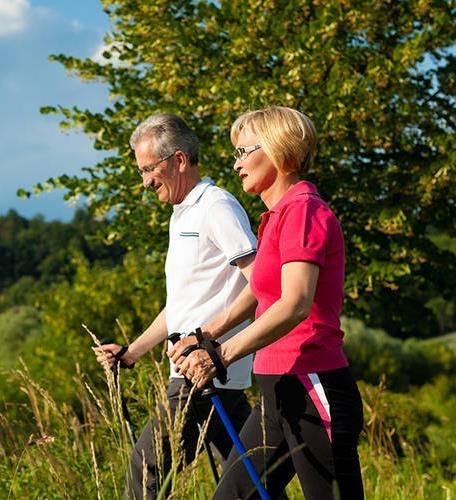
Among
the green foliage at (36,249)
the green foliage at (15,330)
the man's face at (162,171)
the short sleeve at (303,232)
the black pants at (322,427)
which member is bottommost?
the black pants at (322,427)

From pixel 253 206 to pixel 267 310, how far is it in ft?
24.5

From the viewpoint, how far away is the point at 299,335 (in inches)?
104

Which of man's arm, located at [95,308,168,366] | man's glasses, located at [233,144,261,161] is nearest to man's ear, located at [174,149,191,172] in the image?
man's arm, located at [95,308,168,366]

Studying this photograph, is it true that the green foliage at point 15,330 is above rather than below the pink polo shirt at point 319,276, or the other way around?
above

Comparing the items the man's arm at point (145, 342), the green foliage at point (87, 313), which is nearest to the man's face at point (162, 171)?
the man's arm at point (145, 342)

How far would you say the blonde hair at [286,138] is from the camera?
9.10ft

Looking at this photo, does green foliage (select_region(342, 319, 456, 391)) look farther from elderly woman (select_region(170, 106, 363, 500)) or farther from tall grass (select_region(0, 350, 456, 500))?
elderly woman (select_region(170, 106, 363, 500))

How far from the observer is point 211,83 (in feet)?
35.1

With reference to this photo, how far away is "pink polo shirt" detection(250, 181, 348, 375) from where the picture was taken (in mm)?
2572

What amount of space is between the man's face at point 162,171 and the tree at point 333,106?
6244 mm

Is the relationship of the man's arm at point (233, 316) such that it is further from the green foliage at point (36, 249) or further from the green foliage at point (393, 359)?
the green foliage at point (36, 249)

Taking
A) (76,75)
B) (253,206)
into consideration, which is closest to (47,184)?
(76,75)

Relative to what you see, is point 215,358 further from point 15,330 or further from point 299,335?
point 15,330

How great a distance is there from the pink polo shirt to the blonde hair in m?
0.11
